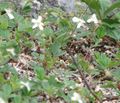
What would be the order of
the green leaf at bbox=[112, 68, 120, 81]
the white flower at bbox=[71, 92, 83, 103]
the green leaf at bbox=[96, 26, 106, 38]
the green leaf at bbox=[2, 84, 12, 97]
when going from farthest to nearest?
1. the green leaf at bbox=[96, 26, 106, 38]
2. the green leaf at bbox=[112, 68, 120, 81]
3. the white flower at bbox=[71, 92, 83, 103]
4. the green leaf at bbox=[2, 84, 12, 97]

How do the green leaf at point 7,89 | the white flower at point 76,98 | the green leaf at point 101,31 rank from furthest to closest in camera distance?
1. the green leaf at point 101,31
2. the white flower at point 76,98
3. the green leaf at point 7,89

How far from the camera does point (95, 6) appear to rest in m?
2.97

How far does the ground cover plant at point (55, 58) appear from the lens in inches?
82.6

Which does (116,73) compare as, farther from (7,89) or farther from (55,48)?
(7,89)

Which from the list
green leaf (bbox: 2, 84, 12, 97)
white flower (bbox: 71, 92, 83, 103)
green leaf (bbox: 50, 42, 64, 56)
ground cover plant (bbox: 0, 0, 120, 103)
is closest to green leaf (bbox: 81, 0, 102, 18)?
ground cover plant (bbox: 0, 0, 120, 103)

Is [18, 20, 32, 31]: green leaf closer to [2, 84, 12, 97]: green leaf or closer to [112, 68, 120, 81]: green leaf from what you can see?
[112, 68, 120, 81]: green leaf

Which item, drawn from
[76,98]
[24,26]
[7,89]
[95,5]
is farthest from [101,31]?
[7,89]

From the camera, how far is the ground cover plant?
82.6 inches

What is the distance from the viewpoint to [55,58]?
8.48 ft

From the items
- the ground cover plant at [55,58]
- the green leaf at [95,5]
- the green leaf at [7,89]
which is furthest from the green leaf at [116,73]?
the green leaf at [7,89]

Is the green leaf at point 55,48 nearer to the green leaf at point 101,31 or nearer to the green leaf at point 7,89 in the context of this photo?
the green leaf at point 101,31

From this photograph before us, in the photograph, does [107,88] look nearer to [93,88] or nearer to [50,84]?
[93,88]

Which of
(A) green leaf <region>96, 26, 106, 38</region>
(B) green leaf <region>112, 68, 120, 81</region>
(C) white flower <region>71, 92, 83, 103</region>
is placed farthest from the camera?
(A) green leaf <region>96, 26, 106, 38</region>

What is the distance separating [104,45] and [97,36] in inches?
13.3
